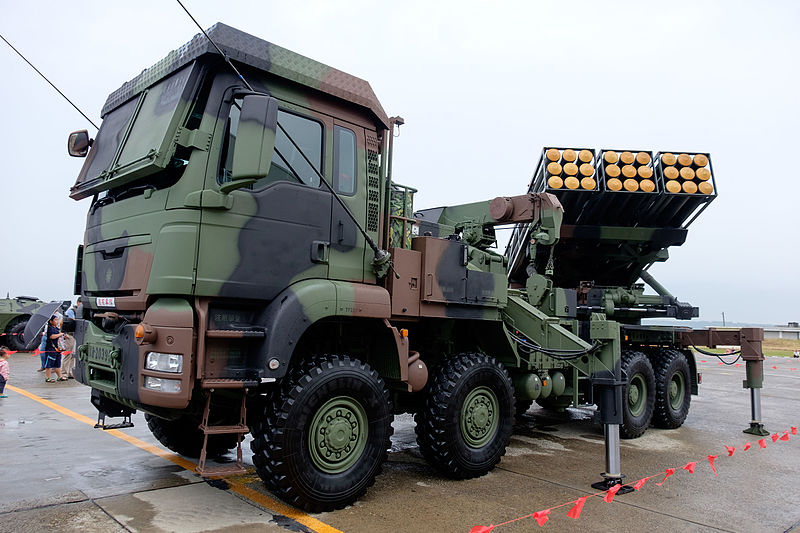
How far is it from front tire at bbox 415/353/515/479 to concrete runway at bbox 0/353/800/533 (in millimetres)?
199

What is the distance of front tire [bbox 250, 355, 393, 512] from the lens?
416 centimetres

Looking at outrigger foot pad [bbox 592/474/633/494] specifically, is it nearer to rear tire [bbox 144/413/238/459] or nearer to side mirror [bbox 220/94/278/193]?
rear tire [bbox 144/413/238/459]

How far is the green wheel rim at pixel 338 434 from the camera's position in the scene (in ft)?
14.4

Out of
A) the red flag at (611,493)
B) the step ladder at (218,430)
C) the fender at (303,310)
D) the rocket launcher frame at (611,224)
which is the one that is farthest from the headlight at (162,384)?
the rocket launcher frame at (611,224)

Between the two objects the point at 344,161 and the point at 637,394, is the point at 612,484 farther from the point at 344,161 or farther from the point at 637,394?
the point at 344,161

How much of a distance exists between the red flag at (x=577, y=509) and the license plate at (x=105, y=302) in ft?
12.5

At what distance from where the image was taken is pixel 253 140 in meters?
3.89

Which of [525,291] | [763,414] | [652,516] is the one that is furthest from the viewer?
[763,414]

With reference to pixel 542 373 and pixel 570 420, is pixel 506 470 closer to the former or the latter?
pixel 542 373

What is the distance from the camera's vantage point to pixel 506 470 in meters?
5.91

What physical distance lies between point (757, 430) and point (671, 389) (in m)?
1.21

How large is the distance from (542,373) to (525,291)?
152 cm

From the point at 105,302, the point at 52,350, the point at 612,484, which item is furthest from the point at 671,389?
the point at 52,350

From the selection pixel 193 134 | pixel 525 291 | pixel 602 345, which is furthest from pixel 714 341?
pixel 193 134
